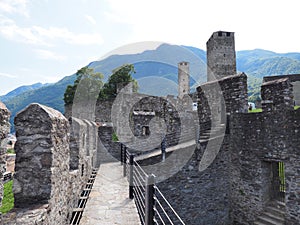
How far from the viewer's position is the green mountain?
2308cm

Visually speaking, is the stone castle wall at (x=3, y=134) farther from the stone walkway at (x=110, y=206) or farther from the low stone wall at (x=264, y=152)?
the low stone wall at (x=264, y=152)

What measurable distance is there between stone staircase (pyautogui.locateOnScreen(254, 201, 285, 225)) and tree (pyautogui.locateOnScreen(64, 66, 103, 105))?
84.3ft

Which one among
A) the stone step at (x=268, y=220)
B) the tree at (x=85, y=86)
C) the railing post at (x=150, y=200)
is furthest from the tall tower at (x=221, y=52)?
the railing post at (x=150, y=200)

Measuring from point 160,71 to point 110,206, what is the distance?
71995 mm

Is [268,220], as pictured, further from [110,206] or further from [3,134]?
[3,134]

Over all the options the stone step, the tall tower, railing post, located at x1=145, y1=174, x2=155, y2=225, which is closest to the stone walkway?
railing post, located at x1=145, y1=174, x2=155, y2=225

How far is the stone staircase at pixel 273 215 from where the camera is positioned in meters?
7.75

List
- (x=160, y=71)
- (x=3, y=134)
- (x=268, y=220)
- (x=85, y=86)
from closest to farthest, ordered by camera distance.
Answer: (x=3, y=134)
(x=268, y=220)
(x=85, y=86)
(x=160, y=71)

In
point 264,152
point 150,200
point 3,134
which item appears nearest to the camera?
point 3,134

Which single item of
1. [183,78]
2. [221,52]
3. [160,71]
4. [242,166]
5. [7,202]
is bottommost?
[7,202]

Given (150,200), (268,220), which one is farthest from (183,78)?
(150,200)

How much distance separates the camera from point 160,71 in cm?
7588

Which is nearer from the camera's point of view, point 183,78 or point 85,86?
Result: point 85,86

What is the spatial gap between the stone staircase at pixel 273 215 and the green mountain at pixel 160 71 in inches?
326
